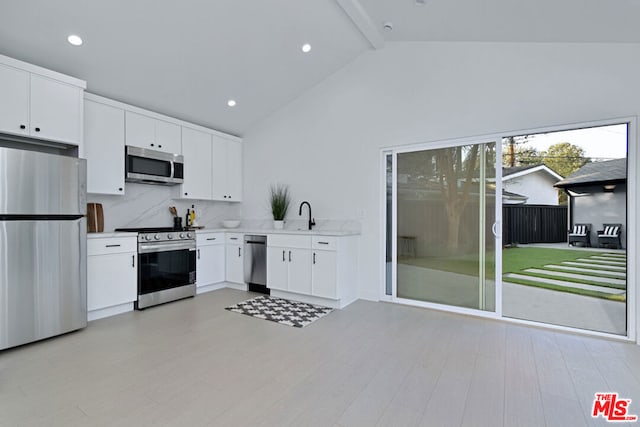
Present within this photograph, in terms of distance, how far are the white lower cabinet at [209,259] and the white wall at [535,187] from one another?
156 inches

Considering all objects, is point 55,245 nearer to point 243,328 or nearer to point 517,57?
point 243,328

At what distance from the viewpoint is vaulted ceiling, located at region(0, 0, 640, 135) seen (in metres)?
2.81

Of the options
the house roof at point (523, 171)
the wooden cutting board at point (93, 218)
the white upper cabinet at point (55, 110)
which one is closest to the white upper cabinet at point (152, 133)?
the white upper cabinet at point (55, 110)

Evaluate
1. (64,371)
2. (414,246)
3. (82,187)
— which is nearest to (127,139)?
(82,187)

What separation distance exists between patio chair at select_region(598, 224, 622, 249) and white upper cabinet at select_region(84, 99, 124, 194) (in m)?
5.43

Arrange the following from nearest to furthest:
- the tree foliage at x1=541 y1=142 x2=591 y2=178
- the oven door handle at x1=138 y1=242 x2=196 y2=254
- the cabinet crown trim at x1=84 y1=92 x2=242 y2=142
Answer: the tree foliage at x1=541 y1=142 x2=591 y2=178, the cabinet crown trim at x1=84 y1=92 x2=242 y2=142, the oven door handle at x1=138 y1=242 x2=196 y2=254

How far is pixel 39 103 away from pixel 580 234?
566cm

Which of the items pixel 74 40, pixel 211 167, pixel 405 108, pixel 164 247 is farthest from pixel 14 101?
pixel 405 108

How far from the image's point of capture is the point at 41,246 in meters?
2.85

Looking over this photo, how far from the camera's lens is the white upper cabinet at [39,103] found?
2.79 metres

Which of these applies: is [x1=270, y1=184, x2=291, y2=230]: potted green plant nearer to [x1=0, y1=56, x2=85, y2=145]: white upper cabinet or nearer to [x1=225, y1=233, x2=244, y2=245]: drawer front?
[x1=225, y1=233, x2=244, y2=245]: drawer front

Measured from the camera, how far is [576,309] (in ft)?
11.5

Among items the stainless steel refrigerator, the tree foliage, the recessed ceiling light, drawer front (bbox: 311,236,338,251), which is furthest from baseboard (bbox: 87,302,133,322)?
the tree foliage

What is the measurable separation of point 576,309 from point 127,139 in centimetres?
566
